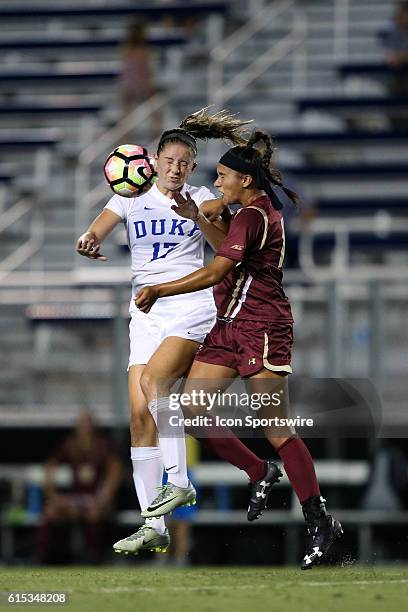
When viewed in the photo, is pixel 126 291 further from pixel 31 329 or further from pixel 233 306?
pixel 233 306

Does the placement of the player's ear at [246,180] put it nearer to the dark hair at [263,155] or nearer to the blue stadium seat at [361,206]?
the dark hair at [263,155]

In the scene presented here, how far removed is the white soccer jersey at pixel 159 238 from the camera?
23.0 ft

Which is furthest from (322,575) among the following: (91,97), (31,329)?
(91,97)

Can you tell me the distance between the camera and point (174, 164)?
6.93 m

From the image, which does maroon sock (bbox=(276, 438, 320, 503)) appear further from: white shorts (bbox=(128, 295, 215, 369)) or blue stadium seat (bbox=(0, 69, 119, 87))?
blue stadium seat (bbox=(0, 69, 119, 87))

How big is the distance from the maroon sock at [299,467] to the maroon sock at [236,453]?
0.16 metres

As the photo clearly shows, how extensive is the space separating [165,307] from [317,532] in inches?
56.7

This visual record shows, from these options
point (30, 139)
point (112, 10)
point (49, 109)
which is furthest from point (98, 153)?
point (112, 10)

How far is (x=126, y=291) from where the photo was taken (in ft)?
37.0

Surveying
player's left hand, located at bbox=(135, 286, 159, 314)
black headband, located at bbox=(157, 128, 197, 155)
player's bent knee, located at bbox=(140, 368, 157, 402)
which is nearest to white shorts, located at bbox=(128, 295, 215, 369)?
player's bent knee, located at bbox=(140, 368, 157, 402)

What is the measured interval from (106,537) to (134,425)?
418 centimetres

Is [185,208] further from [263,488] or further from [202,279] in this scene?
[263,488]

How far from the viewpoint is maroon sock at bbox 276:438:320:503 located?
676 centimetres

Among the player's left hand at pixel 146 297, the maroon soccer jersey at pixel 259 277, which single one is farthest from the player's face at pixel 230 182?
the player's left hand at pixel 146 297
